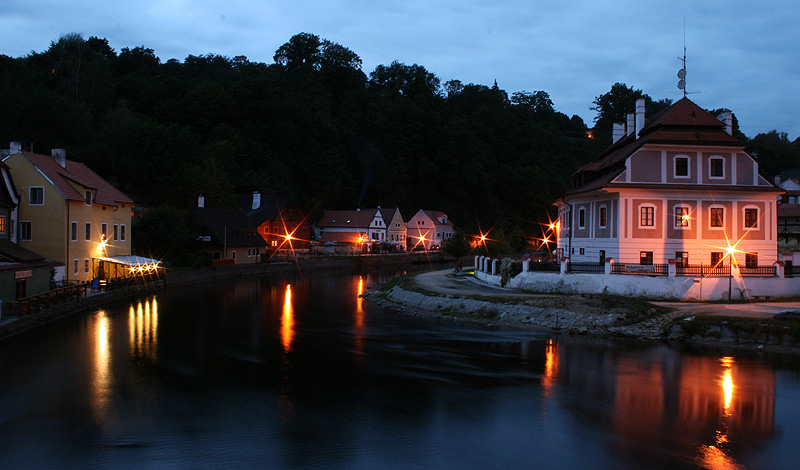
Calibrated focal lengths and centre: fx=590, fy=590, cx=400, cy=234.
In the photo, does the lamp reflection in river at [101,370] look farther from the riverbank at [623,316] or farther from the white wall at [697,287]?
the white wall at [697,287]

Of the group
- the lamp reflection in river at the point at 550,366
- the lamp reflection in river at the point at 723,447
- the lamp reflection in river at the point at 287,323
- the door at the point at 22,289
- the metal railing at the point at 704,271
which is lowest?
the lamp reflection in river at the point at 723,447

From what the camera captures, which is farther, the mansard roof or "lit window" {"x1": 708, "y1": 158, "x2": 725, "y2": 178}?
"lit window" {"x1": 708, "y1": 158, "x2": 725, "y2": 178}

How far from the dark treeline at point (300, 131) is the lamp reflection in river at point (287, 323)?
1192 inches

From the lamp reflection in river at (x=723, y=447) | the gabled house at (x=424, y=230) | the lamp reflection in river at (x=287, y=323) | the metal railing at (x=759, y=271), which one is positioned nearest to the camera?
the lamp reflection in river at (x=723, y=447)

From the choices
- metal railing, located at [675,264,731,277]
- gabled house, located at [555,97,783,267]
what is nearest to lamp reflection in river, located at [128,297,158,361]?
gabled house, located at [555,97,783,267]

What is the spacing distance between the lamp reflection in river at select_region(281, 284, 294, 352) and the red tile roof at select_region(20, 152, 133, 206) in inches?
533

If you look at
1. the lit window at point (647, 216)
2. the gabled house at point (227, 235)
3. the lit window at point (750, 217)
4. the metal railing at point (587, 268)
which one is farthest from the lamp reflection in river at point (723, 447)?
the gabled house at point (227, 235)

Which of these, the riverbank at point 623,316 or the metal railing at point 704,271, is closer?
the riverbank at point 623,316

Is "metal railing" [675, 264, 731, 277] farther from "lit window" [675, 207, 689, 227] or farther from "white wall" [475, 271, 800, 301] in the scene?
"lit window" [675, 207, 689, 227]

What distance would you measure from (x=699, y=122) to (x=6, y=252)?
35681mm

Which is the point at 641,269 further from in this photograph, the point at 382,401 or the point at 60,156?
the point at 60,156

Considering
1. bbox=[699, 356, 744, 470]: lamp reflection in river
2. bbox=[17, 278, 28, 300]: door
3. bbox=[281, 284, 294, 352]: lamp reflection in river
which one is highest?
bbox=[17, 278, 28, 300]: door

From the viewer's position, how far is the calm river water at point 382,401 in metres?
12.3

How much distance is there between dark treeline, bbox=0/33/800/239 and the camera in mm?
64875
